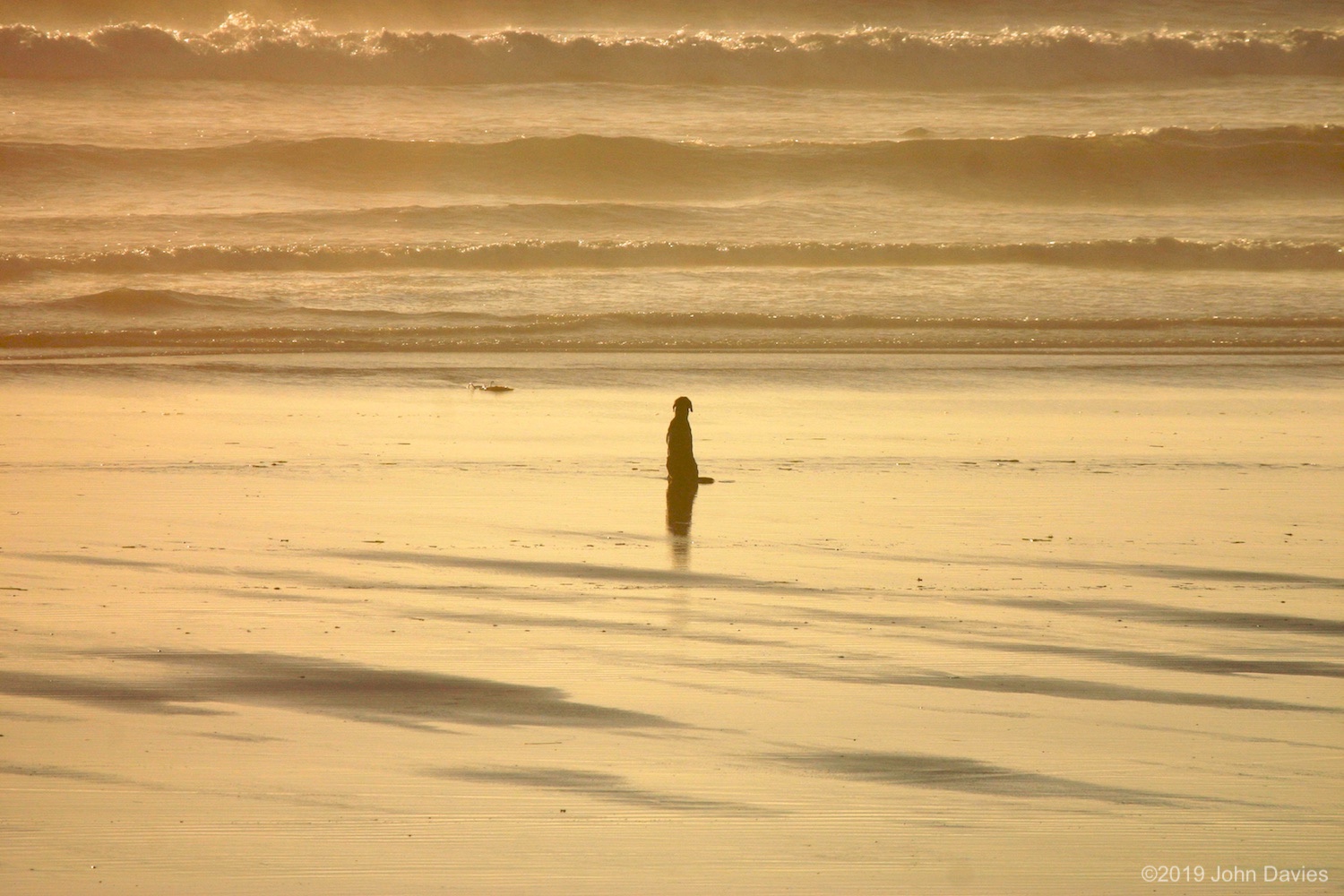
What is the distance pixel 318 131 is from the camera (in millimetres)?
37719

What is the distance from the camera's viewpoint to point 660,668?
6.29m

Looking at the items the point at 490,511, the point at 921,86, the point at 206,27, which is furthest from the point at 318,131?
the point at 490,511

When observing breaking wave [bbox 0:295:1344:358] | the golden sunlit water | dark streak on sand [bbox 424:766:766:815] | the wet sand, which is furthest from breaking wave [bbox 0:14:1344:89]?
dark streak on sand [bbox 424:766:766:815]

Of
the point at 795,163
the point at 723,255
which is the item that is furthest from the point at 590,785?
the point at 795,163

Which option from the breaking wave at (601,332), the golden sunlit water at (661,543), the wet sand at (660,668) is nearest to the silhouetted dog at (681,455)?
the golden sunlit water at (661,543)

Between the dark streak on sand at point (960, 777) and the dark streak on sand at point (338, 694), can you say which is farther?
the dark streak on sand at point (338, 694)

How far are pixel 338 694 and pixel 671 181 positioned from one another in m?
30.5

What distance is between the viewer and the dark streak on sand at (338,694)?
18.6ft

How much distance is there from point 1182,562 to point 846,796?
4.14m

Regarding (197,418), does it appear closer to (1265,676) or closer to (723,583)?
(723,583)

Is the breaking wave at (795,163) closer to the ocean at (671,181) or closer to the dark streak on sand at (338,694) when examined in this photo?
the ocean at (671,181)

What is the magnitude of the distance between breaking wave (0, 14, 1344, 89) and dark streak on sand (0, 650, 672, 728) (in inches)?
A: 1491

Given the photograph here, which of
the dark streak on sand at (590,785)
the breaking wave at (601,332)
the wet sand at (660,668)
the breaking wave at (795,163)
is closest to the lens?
the wet sand at (660,668)

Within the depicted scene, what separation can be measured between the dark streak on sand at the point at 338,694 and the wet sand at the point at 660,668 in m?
0.02
